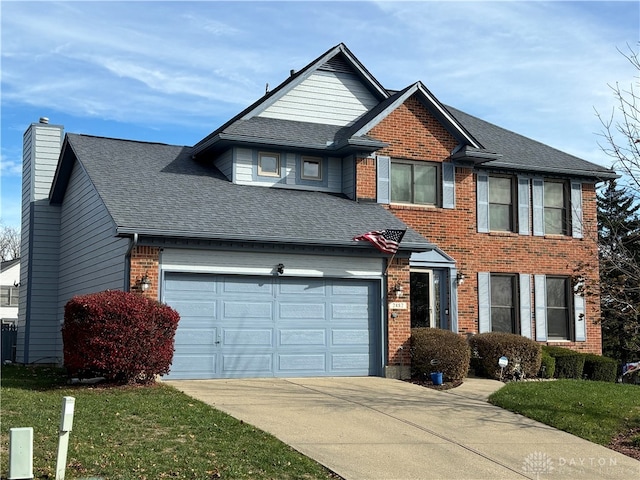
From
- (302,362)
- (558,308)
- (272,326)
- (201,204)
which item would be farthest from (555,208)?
(201,204)

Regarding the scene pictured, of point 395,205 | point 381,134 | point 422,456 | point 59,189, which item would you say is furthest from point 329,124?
point 422,456

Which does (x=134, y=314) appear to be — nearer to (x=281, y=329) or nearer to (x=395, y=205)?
(x=281, y=329)

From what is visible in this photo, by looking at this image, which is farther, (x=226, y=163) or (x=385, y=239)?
(x=226, y=163)

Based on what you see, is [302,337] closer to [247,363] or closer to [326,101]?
[247,363]

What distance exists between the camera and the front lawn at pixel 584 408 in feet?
40.5

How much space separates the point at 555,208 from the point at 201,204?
11.3 meters

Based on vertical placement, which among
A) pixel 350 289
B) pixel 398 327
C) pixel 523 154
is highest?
pixel 523 154

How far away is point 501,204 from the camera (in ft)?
74.5

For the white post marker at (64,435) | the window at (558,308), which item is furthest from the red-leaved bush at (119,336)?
the window at (558,308)

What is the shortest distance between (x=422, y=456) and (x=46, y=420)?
5.15 m

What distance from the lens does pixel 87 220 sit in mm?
19906

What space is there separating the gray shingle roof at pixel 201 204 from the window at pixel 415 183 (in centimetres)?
106

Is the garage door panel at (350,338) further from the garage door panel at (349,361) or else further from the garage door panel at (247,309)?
the garage door panel at (247,309)

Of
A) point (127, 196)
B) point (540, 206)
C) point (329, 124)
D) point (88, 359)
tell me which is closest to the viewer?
point (88, 359)
